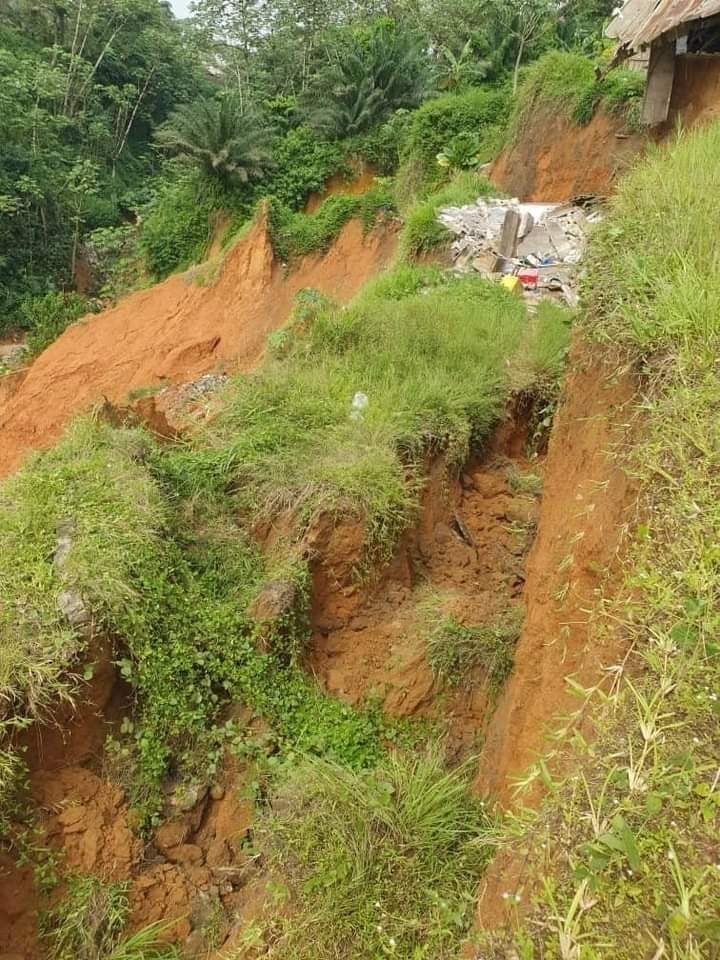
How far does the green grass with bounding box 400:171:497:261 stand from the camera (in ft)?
28.0

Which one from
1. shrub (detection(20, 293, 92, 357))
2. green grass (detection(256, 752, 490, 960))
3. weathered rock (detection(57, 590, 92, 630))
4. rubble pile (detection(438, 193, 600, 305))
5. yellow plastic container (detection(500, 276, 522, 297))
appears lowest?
green grass (detection(256, 752, 490, 960))

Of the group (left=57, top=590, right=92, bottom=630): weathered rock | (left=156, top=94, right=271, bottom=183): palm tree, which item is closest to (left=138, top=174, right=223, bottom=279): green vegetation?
(left=156, top=94, right=271, bottom=183): palm tree

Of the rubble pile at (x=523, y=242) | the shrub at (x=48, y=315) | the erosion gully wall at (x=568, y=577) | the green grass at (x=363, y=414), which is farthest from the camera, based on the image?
the shrub at (x=48, y=315)

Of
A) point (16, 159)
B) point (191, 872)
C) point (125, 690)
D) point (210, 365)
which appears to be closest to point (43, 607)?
point (125, 690)

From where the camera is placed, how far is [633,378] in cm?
280

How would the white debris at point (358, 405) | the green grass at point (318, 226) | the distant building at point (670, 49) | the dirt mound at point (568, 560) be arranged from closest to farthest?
1. the dirt mound at point (568, 560)
2. the white debris at point (358, 405)
3. the distant building at point (670, 49)
4. the green grass at point (318, 226)

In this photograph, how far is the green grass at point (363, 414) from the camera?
13.6ft

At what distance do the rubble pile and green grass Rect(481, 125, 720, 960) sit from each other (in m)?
5.05

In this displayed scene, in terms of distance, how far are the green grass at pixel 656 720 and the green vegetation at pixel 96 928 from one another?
6.80 ft

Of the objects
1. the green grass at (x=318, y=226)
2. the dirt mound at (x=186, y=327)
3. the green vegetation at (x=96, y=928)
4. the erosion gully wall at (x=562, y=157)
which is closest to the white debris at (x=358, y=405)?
the green vegetation at (x=96, y=928)

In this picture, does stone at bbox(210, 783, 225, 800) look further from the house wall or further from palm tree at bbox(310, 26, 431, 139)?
palm tree at bbox(310, 26, 431, 139)

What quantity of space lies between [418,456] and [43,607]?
8.51ft

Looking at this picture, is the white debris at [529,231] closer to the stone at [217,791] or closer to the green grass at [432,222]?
the green grass at [432,222]

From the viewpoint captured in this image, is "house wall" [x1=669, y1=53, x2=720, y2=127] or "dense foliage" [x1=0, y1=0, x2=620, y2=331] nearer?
"house wall" [x1=669, y1=53, x2=720, y2=127]
